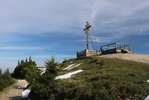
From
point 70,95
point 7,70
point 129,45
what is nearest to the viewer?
point 70,95

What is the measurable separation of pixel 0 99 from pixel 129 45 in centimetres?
2638

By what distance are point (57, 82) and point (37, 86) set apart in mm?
1775

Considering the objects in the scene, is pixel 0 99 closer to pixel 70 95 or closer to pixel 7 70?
pixel 70 95

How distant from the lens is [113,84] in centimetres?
726

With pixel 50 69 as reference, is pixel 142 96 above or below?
below

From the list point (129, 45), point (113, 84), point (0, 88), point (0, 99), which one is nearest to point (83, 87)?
point (113, 84)

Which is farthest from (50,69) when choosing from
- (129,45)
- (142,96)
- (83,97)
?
(129,45)

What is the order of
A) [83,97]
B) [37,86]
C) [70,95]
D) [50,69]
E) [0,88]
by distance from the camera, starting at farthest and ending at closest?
[0,88] → [50,69] → [37,86] → [70,95] → [83,97]

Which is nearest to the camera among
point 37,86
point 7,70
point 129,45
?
point 37,86

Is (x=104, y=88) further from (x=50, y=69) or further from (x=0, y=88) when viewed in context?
(x=0, y=88)

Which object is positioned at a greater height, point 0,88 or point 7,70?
point 7,70

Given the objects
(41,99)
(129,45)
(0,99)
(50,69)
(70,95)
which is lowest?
(0,99)

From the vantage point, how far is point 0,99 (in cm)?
1180

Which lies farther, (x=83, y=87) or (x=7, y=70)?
(x=7, y=70)
